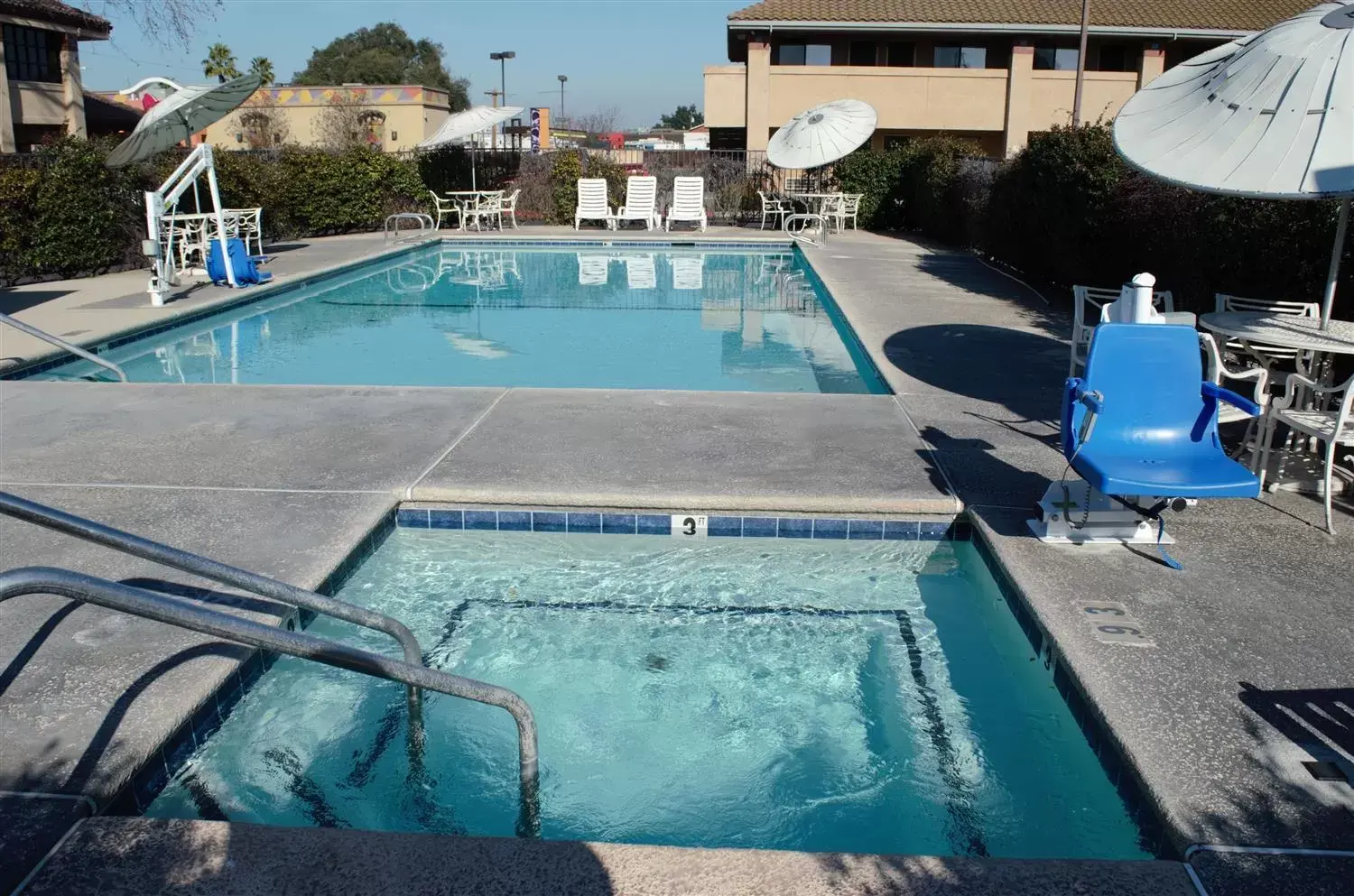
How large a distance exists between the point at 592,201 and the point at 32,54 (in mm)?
16957

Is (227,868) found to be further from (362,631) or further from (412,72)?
(412,72)

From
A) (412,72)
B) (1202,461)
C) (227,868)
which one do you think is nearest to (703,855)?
(227,868)

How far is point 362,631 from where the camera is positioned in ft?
14.4

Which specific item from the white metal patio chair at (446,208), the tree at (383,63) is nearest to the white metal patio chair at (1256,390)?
the white metal patio chair at (446,208)

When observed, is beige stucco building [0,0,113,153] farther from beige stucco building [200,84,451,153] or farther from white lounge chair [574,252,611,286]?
white lounge chair [574,252,611,286]

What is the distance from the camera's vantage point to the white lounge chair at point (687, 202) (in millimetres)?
20766

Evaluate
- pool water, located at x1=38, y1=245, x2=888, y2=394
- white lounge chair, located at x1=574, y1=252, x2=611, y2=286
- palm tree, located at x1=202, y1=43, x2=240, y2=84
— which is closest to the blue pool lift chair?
pool water, located at x1=38, y1=245, x2=888, y2=394

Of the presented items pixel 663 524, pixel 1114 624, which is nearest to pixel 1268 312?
pixel 1114 624

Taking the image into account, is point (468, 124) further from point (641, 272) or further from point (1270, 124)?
point (1270, 124)

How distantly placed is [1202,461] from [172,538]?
4.39 meters

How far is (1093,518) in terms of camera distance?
178 inches

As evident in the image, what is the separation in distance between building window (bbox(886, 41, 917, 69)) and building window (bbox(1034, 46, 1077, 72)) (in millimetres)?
3501

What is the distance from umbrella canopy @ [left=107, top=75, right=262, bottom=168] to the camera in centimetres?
1191

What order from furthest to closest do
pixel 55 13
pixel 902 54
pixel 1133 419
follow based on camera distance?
pixel 902 54 → pixel 55 13 → pixel 1133 419
